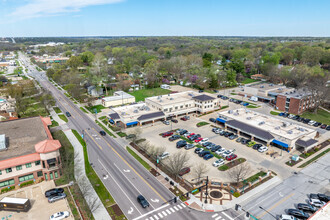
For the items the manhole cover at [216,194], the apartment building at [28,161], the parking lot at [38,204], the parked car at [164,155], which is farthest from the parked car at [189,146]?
the parking lot at [38,204]

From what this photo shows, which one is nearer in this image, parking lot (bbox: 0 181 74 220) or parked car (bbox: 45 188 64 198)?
parking lot (bbox: 0 181 74 220)

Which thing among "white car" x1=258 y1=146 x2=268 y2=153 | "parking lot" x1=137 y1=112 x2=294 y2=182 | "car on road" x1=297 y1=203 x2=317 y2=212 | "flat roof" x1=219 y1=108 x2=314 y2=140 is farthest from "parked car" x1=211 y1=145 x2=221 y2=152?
"car on road" x1=297 y1=203 x2=317 y2=212

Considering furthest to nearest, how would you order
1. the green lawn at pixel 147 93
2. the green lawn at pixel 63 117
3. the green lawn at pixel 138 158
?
the green lawn at pixel 147 93
the green lawn at pixel 63 117
the green lawn at pixel 138 158

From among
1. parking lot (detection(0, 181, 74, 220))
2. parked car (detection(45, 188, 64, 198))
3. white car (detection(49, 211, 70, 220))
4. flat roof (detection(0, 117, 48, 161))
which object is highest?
flat roof (detection(0, 117, 48, 161))

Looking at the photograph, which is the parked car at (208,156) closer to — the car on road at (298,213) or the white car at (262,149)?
the white car at (262,149)

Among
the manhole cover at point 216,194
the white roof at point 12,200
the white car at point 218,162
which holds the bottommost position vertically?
the manhole cover at point 216,194

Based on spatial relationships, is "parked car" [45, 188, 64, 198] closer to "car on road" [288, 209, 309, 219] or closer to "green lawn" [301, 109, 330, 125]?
"car on road" [288, 209, 309, 219]

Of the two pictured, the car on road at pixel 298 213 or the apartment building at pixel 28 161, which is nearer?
the car on road at pixel 298 213
